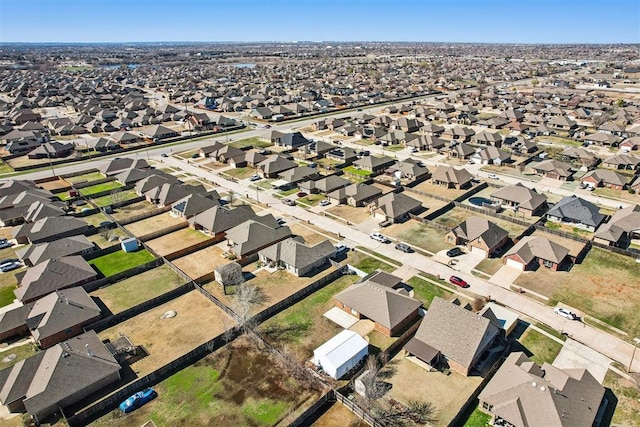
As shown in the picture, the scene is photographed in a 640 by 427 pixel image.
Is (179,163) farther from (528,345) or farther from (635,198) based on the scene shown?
(635,198)

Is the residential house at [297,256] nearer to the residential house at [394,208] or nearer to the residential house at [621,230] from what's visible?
the residential house at [394,208]

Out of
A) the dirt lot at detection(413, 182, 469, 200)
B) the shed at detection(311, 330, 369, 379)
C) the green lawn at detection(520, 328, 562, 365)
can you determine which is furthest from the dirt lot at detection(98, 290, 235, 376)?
the dirt lot at detection(413, 182, 469, 200)

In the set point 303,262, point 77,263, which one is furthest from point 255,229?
point 77,263

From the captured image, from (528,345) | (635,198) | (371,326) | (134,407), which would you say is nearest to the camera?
(134,407)

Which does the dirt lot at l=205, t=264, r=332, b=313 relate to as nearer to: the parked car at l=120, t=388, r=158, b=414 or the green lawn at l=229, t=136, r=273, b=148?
the parked car at l=120, t=388, r=158, b=414

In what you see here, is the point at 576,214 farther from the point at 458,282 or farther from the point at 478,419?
the point at 478,419

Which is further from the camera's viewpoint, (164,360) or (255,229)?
(255,229)
